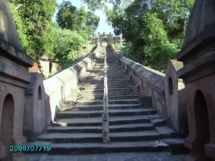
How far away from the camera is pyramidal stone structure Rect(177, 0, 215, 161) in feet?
9.32

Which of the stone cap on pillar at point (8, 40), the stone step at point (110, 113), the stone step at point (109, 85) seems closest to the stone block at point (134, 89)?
the stone step at point (109, 85)

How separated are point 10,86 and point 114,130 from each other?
3100 millimetres

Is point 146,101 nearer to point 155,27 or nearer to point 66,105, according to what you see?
point 66,105

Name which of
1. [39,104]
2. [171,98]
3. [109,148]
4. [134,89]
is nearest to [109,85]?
[134,89]

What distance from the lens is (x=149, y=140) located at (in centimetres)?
533

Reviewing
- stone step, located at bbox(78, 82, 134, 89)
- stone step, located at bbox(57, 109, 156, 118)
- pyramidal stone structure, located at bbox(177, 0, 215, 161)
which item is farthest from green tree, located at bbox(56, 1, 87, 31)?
pyramidal stone structure, located at bbox(177, 0, 215, 161)

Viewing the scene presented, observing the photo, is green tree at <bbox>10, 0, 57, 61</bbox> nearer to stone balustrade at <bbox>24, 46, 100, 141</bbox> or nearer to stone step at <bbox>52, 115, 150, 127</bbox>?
stone balustrade at <bbox>24, 46, 100, 141</bbox>

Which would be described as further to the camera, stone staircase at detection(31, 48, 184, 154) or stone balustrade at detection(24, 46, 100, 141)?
stone balustrade at detection(24, 46, 100, 141)

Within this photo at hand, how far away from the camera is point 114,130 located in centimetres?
590

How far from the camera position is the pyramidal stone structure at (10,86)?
10.4 ft

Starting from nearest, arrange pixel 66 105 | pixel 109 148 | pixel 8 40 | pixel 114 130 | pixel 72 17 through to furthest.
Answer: pixel 8 40, pixel 109 148, pixel 114 130, pixel 66 105, pixel 72 17

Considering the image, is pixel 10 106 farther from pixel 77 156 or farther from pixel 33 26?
pixel 33 26

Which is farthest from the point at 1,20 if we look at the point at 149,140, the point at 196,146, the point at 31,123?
the point at 149,140

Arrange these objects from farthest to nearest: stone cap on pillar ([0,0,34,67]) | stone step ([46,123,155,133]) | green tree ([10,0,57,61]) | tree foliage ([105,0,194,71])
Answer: tree foliage ([105,0,194,71])
green tree ([10,0,57,61])
stone step ([46,123,155,133])
stone cap on pillar ([0,0,34,67])
